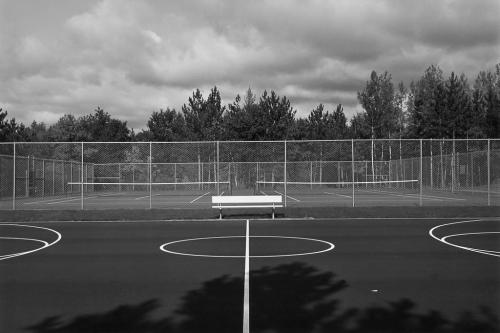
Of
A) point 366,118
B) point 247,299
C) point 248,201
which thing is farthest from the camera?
point 366,118

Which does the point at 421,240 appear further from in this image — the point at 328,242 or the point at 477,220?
the point at 477,220

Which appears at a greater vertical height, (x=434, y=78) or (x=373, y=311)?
(x=434, y=78)

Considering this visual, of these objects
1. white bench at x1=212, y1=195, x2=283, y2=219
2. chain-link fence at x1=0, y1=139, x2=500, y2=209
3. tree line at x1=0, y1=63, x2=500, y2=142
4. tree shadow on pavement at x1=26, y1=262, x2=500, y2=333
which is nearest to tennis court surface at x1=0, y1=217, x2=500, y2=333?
tree shadow on pavement at x1=26, y1=262, x2=500, y2=333

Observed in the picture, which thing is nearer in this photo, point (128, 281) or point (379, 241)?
point (128, 281)

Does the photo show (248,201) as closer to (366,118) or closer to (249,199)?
(249,199)

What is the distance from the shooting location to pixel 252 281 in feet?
27.5

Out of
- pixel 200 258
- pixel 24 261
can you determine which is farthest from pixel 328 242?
pixel 24 261

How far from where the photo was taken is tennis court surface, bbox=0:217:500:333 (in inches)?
243

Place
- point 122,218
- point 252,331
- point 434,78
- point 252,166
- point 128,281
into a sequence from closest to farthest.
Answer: point 252,331
point 128,281
point 122,218
point 252,166
point 434,78

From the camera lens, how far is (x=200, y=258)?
10.6 meters

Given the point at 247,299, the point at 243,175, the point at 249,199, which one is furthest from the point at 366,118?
the point at 247,299

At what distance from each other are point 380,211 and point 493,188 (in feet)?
53.8

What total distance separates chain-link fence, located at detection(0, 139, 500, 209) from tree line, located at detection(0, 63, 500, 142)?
16.5ft

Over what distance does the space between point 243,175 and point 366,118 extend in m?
30.3
